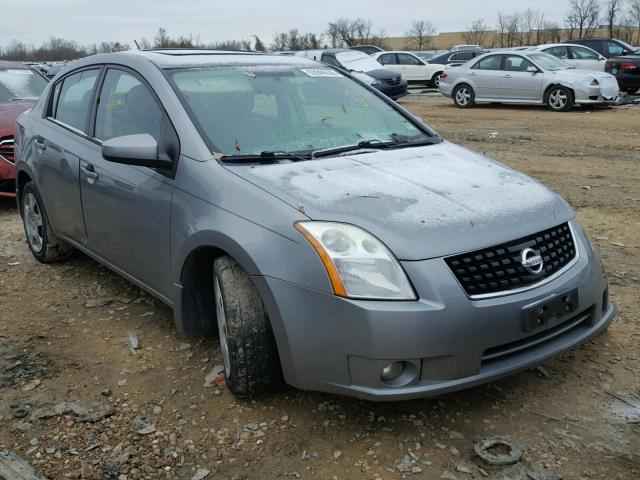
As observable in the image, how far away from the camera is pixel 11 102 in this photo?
26.2 feet

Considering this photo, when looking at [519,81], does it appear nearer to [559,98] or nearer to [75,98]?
[559,98]

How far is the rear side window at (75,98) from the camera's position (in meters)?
4.42

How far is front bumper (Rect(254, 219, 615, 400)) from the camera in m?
2.56

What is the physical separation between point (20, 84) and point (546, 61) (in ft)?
40.2

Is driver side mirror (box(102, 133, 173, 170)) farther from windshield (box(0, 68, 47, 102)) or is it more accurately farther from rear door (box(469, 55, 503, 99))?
rear door (box(469, 55, 503, 99))

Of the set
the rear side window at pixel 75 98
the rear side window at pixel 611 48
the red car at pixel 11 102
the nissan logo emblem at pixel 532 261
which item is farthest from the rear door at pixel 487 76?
the nissan logo emblem at pixel 532 261

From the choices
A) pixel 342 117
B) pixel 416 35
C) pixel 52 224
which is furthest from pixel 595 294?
pixel 416 35

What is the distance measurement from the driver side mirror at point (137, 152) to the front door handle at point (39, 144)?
1.69 m

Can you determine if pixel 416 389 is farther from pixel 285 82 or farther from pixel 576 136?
pixel 576 136

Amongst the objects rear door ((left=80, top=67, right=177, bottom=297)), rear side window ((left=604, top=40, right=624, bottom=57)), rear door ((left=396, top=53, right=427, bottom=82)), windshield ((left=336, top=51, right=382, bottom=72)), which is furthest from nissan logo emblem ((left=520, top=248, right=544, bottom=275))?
rear door ((left=396, top=53, right=427, bottom=82))

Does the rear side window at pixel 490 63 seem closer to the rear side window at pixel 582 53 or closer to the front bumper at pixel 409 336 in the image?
the rear side window at pixel 582 53

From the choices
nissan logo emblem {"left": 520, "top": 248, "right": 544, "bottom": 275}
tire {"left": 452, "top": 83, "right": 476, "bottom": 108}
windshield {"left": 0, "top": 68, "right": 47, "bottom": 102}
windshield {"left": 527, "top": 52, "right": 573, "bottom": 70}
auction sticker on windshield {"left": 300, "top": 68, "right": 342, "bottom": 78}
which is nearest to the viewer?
nissan logo emblem {"left": 520, "top": 248, "right": 544, "bottom": 275}

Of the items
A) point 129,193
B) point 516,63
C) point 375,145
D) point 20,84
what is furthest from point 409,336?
point 516,63

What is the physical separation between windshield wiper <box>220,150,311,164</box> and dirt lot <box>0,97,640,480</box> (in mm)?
1111
